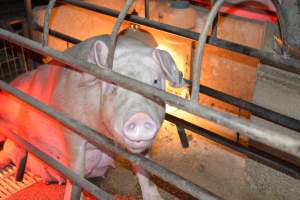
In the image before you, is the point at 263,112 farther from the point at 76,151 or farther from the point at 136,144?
the point at 76,151

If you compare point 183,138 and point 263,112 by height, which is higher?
point 263,112

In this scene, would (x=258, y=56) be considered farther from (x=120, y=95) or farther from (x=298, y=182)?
(x=298, y=182)

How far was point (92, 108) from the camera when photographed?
215 cm

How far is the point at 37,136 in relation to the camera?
2.74 meters

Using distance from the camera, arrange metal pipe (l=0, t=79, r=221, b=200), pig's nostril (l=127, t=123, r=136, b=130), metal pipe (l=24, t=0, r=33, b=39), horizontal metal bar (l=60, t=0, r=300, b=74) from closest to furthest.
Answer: metal pipe (l=0, t=79, r=221, b=200), horizontal metal bar (l=60, t=0, r=300, b=74), pig's nostril (l=127, t=123, r=136, b=130), metal pipe (l=24, t=0, r=33, b=39)

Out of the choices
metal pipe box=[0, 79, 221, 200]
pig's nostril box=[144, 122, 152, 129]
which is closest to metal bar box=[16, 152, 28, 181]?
metal pipe box=[0, 79, 221, 200]

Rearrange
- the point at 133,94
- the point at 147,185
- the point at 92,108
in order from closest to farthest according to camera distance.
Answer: the point at 133,94 → the point at 92,108 → the point at 147,185

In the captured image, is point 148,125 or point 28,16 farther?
point 28,16

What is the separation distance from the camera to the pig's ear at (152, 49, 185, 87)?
6.27ft

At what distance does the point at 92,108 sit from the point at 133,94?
1.52 feet

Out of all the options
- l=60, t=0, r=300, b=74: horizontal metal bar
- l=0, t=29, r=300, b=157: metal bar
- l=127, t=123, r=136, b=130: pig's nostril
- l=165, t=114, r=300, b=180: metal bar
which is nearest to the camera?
l=0, t=29, r=300, b=157: metal bar

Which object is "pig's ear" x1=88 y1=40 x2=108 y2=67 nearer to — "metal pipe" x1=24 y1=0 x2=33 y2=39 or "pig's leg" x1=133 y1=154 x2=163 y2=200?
"pig's leg" x1=133 y1=154 x2=163 y2=200

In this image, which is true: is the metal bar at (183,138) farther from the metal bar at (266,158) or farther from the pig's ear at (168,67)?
the pig's ear at (168,67)

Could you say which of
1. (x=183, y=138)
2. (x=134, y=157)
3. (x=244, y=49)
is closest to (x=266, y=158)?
(x=244, y=49)
